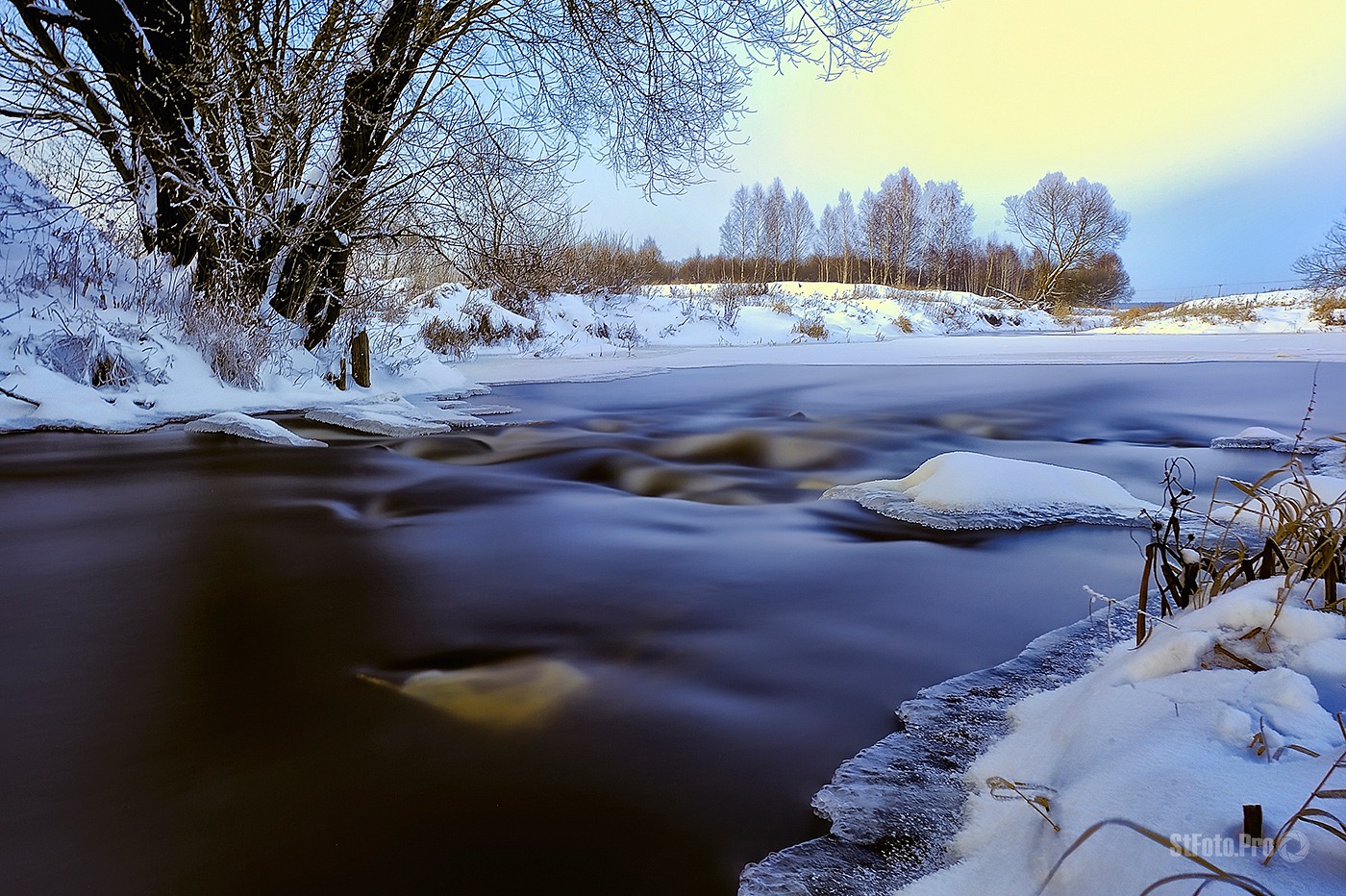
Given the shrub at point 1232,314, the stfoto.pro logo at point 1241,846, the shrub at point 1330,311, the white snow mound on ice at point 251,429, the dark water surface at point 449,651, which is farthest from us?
the shrub at point 1232,314

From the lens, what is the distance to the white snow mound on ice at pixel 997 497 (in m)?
2.66

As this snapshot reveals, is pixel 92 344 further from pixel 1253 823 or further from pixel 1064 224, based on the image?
pixel 1064 224

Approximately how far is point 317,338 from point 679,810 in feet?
22.2

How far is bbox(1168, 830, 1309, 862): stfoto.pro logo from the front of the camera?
2.17 ft

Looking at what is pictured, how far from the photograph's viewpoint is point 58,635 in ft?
5.65

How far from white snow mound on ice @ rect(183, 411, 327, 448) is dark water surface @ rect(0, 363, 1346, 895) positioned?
282 millimetres

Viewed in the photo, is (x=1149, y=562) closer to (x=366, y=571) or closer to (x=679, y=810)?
(x=679, y=810)

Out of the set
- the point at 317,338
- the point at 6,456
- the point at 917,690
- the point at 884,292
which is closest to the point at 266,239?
the point at 317,338

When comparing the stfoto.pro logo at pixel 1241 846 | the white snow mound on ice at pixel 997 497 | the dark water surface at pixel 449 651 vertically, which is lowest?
the dark water surface at pixel 449 651

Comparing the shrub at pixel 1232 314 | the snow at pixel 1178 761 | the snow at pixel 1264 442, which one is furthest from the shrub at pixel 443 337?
the shrub at pixel 1232 314

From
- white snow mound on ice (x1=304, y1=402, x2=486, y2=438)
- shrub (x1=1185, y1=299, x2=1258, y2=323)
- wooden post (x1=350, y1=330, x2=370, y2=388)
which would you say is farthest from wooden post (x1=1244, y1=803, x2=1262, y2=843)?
shrub (x1=1185, y1=299, x2=1258, y2=323)

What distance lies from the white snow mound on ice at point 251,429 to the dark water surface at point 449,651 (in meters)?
0.28

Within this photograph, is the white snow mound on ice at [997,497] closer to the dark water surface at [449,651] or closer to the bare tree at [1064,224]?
the dark water surface at [449,651]

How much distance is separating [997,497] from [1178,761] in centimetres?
207
